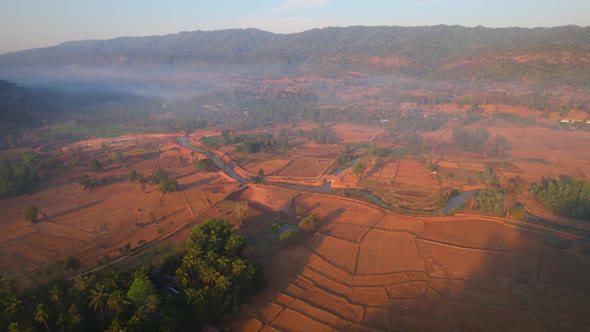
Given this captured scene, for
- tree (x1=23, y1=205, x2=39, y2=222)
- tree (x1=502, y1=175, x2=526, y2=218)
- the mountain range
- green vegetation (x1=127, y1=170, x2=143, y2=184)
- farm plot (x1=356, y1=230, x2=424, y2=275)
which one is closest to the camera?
farm plot (x1=356, y1=230, x2=424, y2=275)

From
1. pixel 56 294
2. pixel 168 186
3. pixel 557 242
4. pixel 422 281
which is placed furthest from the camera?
pixel 168 186

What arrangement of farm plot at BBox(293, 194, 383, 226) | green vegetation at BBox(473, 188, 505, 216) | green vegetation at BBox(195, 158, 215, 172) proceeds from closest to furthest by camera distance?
green vegetation at BBox(473, 188, 505, 216), farm plot at BBox(293, 194, 383, 226), green vegetation at BBox(195, 158, 215, 172)

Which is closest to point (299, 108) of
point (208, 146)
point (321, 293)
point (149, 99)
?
point (208, 146)

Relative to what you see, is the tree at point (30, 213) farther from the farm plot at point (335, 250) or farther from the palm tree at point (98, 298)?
the farm plot at point (335, 250)

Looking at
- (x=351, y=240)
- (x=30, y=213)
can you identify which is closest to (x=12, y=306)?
(x=30, y=213)

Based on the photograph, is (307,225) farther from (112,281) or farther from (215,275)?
(112,281)

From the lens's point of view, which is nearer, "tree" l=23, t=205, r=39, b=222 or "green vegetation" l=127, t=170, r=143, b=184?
"tree" l=23, t=205, r=39, b=222

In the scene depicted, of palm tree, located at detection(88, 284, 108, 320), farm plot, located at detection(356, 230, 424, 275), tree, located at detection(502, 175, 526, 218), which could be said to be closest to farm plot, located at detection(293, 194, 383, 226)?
farm plot, located at detection(356, 230, 424, 275)

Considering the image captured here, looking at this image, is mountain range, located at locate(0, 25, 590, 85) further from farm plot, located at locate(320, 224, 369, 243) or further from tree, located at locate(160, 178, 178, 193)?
tree, located at locate(160, 178, 178, 193)

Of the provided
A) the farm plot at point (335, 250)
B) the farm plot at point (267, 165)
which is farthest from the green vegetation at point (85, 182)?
the farm plot at point (335, 250)
